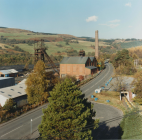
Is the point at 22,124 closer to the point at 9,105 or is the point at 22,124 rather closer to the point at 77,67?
the point at 9,105

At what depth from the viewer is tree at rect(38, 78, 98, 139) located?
13.0 meters

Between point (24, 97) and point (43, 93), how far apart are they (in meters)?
4.07

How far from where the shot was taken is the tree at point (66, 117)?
13.0m

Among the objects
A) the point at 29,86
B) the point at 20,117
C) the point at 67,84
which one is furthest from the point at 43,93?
the point at 67,84

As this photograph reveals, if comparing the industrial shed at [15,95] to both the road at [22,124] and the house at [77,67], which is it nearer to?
the road at [22,124]

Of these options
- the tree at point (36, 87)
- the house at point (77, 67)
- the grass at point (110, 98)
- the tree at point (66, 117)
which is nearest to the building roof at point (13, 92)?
the tree at point (36, 87)

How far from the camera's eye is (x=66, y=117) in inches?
527

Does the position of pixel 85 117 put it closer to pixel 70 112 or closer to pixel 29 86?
pixel 70 112

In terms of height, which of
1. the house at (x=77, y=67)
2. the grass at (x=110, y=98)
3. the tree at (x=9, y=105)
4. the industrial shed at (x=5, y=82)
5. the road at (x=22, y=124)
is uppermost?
the house at (x=77, y=67)

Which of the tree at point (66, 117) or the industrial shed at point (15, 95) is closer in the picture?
the tree at point (66, 117)

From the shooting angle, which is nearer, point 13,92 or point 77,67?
point 13,92

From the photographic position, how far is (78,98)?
14.1 meters

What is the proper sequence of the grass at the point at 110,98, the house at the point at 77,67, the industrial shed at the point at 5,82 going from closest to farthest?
the grass at the point at 110,98
the industrial shed at the point at 5,82
the house at the point at 77,67

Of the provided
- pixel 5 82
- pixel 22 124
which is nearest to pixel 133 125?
pixel 22 124
